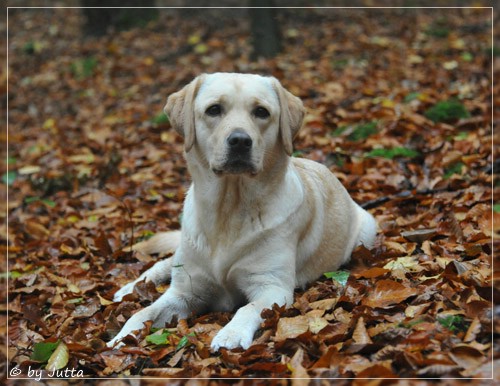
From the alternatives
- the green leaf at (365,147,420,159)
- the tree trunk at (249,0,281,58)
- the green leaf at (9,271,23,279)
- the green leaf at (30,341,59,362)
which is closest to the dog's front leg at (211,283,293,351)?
the green leaf at (30,341,59,362)

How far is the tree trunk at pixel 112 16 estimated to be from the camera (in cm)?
1442

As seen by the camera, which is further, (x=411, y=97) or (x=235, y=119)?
(x=411, y=97)

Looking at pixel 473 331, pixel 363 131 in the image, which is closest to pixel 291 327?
pixel 473 331

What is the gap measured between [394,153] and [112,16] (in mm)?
9850

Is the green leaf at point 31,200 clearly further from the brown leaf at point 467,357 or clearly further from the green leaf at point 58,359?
the brown leaf at point 467,357

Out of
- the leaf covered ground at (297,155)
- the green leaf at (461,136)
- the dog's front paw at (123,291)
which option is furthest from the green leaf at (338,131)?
the dog's front paw at (123,291)

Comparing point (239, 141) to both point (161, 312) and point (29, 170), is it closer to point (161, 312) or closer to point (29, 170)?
point (161, 312)

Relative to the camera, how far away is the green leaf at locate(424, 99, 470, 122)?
Answer: 25.0 feet

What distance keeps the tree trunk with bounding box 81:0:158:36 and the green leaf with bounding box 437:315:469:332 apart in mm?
12511

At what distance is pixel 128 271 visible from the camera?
5.28 m

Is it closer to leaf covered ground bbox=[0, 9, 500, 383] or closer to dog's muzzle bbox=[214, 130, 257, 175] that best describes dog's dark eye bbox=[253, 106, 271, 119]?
dog's muzzle bbox=[214, 130, 257, 175]

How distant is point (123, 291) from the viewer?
483cm

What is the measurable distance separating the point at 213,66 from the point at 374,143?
545 cm

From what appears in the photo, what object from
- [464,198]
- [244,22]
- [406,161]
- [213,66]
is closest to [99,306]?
[464,198]
